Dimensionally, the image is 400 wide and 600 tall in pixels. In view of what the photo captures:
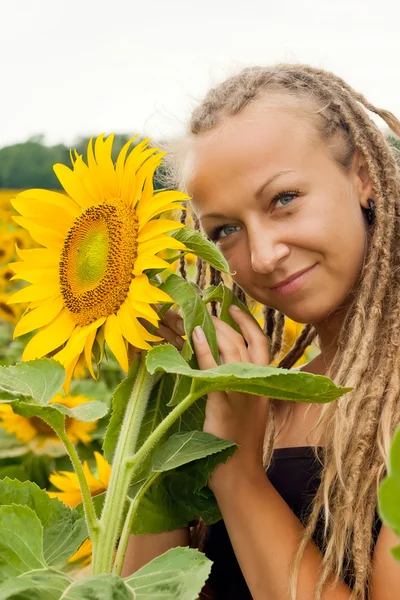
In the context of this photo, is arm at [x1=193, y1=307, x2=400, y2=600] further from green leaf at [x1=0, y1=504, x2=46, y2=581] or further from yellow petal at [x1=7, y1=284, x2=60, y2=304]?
green leaf at [x1=0, y1=504, x2=46, y2=581]

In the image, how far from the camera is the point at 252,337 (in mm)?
832

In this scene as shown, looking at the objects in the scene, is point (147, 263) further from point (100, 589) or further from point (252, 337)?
point (100, 589)

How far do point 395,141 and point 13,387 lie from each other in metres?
0.93

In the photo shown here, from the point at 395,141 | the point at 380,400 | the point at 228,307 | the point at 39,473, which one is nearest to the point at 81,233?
the point at 228,307

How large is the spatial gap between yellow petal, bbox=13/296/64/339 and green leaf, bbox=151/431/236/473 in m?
0.18

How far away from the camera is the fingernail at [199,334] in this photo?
0.71 metres

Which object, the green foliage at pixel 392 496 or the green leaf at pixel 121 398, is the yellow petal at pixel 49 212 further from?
the green foliage at pixel 392 496

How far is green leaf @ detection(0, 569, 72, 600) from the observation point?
1.32 ft

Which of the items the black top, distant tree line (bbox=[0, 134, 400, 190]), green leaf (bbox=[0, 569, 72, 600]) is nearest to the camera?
green leaf (bbox=[0, 569, 72, 600])

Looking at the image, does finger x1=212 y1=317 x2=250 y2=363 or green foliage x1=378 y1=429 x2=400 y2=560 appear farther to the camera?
finger x1=212 y1=317 x2=250 y2=363

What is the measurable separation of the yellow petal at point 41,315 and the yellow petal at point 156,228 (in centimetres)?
12

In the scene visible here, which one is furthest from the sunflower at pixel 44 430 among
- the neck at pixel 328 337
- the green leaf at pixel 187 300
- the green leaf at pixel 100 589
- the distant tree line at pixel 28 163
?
the distant tree line at pixel 28 163

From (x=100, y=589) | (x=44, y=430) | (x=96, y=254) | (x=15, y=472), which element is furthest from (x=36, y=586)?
(x=44, y=430)

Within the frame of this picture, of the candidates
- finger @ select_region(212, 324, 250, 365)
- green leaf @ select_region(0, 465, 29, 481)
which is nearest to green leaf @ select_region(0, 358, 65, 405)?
finger @ select_region(212, 324, 250, 365)
